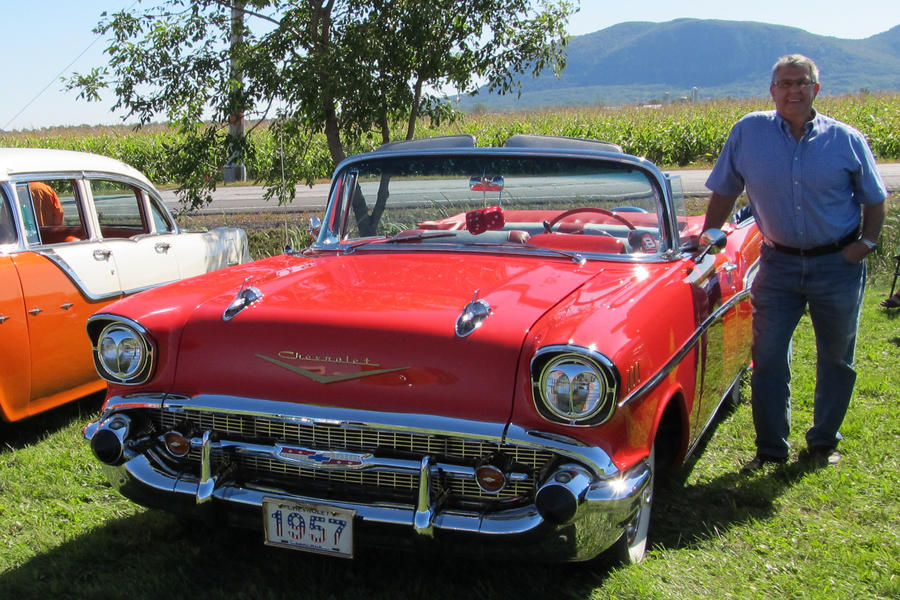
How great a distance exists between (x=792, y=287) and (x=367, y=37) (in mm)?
3770

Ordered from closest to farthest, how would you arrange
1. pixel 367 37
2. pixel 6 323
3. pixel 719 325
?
pixel 719 325 → pixel 6 323 → pixel 367 37

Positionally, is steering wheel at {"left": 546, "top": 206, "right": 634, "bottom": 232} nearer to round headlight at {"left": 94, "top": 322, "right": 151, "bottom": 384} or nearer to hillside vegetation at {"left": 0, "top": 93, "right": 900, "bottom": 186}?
round headlight at {"left": 94, "top": 322, "right": 151, "bottom": 384}

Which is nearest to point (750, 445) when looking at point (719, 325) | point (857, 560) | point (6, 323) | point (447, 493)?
point (719, 325)

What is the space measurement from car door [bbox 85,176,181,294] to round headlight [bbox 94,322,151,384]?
189cm

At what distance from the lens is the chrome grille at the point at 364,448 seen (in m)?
2.55

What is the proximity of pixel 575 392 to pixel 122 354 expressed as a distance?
156cm

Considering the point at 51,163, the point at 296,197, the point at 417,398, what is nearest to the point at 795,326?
the point at 417,398

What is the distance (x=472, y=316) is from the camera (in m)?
2.68

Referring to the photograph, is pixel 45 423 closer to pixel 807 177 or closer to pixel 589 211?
pixel 589 211

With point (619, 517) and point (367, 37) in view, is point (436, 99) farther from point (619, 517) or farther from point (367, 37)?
point (619, 517)

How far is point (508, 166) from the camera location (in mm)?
3807

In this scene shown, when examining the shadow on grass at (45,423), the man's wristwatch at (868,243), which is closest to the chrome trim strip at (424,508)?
the man's wristwatch at (868,243)

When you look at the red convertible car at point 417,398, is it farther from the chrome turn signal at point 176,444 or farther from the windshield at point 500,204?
the windshield at point 500,204

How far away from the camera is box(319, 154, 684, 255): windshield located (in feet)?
12.0
